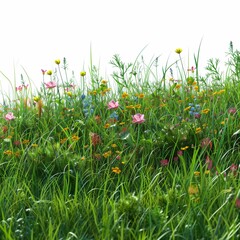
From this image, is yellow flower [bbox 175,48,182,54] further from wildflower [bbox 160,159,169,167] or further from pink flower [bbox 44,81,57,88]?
wildflower [bbox 160,159,169,167]

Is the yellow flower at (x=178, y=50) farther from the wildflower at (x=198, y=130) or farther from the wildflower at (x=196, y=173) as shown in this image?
the wildflower at (x=196, y=173)

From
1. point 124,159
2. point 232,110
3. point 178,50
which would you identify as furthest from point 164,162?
point 178,50

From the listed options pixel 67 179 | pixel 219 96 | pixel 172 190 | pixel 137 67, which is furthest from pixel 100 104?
pixel 172 190

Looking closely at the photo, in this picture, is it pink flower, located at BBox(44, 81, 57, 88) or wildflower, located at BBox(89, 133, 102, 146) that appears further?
pink flower, located at BBox(44, 81, 57, 88)

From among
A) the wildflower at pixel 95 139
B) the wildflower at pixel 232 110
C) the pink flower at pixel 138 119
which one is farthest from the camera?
the wildflower at pixel 232 110

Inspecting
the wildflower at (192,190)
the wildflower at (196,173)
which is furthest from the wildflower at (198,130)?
the wildflower at (192,190)

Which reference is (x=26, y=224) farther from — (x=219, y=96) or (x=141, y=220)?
(x=219, y=96)

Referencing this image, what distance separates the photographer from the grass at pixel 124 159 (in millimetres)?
3035

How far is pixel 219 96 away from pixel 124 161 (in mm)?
1571

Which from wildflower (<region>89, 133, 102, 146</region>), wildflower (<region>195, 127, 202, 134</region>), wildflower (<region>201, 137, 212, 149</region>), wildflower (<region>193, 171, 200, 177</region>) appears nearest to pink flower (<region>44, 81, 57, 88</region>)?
wildflower (<region>89, 133, 102, 146</region>)

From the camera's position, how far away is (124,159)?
157 inches

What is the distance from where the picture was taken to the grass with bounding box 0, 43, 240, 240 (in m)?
3.04

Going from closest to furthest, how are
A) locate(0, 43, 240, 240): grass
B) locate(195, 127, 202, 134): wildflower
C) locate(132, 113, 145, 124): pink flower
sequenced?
locate(0, 43, 240, 240): grass, locate(195, 127, 202, 134): wildflower, locate(132, 113, 145, 124): pink flower

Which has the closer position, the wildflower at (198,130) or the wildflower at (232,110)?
the wildflower at (198,130)
